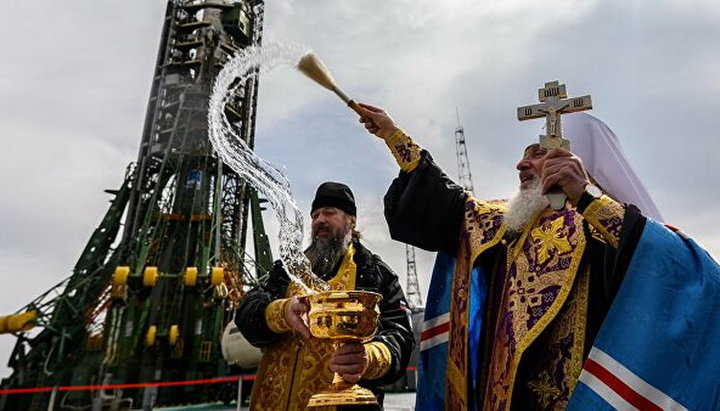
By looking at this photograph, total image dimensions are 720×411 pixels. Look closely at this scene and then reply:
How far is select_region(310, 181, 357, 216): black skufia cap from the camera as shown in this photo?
9.86 ft

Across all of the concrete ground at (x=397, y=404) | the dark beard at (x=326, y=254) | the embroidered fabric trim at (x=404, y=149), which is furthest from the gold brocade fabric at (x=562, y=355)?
the concrete ground at (x=397, y=404)

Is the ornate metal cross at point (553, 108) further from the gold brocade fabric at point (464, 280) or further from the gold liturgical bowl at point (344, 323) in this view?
the gold liturgical bowl at point (344, 323)

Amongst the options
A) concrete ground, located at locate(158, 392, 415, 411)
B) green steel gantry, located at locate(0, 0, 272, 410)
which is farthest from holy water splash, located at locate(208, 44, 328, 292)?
green steel gantry, located at locate(0, 0, 272, 410)

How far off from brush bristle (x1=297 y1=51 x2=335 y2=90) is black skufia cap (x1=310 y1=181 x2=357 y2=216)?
42.0 inches

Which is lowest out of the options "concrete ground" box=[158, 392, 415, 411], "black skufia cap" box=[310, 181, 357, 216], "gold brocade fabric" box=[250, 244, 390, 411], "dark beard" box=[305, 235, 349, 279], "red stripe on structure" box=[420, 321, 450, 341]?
"concrete ground" box=[158, 392, 415, 411]

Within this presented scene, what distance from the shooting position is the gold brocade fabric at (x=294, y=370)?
8.26 feet

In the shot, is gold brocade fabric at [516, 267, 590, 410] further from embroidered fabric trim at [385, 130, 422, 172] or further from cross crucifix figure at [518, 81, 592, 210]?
embroidered fabric trim at [385, 130, 422, 172]

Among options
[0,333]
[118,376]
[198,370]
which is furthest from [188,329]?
[0,333]

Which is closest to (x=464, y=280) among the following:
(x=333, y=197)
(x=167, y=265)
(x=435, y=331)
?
(x=435, y=331)

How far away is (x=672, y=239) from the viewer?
1.55m

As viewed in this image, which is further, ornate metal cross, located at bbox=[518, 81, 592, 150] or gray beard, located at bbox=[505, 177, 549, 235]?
gray beard, located at bbox=[505, 177, 549, 235]

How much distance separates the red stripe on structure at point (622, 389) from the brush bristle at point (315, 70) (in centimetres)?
140

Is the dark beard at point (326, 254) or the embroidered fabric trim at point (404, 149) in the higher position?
the embroidered fabric trim at point (404, 149)

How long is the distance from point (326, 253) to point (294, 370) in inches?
26.9
